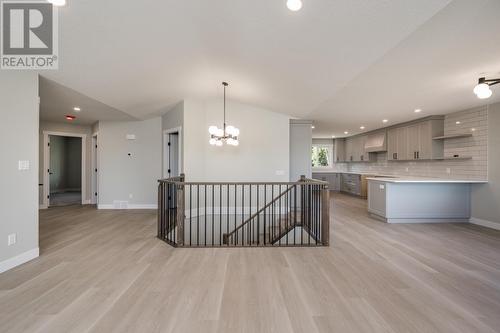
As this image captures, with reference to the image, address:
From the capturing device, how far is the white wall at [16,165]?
2688 millimetres

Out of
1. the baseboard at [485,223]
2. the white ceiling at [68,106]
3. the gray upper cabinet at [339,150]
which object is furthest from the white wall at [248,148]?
the gray upper cabinet at [339,150]

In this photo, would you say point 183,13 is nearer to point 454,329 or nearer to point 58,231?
point 454,329

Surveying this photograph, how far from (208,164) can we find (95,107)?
2927 millimetres

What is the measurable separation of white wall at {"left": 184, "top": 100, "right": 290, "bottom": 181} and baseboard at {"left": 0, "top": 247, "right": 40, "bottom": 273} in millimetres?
3472

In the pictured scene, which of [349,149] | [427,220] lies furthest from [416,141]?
[349,149]

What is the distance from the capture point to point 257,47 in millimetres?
3053

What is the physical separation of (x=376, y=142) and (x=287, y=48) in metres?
6.68

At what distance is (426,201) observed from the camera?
497 centimetres

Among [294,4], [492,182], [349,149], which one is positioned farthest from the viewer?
[349,149]

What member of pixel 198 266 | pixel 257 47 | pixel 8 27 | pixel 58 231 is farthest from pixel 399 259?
pixel 58 231

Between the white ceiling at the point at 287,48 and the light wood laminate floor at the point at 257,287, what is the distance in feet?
8.74

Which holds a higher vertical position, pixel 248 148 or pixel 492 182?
pixel 248 148

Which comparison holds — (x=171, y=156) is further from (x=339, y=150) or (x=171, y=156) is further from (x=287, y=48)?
(x=339, y=150)

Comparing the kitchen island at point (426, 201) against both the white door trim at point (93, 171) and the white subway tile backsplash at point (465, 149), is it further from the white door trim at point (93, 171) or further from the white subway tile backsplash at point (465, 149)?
the white door trim at point (93, 171)
